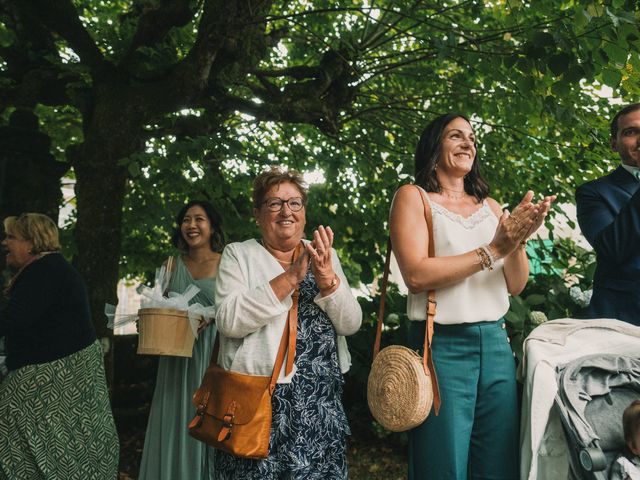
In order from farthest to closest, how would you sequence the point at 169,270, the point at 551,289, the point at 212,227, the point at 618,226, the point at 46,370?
the point at 551,289 < the point at 212,227 < the point at 169,270 < the point at 46,370 < the point at 618,226

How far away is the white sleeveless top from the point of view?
8.77 ft

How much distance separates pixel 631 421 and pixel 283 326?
1390 mm

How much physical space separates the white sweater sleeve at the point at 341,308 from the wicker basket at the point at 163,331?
1479 millimetres

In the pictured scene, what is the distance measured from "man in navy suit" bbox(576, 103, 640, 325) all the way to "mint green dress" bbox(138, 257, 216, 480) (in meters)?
2.99

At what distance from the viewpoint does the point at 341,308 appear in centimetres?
293

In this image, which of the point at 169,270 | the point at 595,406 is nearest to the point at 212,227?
the point at 169,270

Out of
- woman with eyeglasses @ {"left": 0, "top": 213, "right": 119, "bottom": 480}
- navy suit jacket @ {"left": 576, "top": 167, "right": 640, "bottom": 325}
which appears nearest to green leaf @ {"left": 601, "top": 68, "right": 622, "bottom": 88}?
navy suit jacket @ {"left": 576, "top": 167, "right": 640, "bottom": 325}

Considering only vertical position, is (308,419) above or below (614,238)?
below

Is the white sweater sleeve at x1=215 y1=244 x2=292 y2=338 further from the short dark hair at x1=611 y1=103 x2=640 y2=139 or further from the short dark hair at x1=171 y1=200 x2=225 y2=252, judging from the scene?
the short dark hair at x1=171 y1=200 x2=225 y2=252

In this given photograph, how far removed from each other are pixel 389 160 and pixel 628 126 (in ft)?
11.0

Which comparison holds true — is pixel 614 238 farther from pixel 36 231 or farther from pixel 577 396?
pixel 36 231

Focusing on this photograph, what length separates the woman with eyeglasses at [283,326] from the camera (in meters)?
2.78

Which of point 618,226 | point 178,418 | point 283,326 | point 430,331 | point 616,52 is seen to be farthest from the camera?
point 178,418

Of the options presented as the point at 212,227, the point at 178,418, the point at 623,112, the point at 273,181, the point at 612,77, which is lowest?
the point at 178,418
